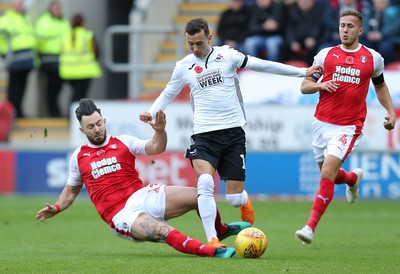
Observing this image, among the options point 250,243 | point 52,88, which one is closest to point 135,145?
point 250,243

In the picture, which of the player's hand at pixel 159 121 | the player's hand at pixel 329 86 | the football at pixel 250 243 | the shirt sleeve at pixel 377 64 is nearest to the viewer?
the football at pixel 250 243

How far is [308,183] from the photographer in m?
18.6

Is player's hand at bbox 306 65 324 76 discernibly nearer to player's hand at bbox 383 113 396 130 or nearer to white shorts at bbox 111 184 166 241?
player's hand at bbox 383 113 396 130

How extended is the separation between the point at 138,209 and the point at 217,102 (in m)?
1.35

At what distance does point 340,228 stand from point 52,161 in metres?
7.26

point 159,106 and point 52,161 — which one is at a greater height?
point 159,106

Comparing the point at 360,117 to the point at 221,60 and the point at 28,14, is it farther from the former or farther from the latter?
the point at 28,14

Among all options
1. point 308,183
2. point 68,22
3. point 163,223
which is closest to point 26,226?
point 163,223

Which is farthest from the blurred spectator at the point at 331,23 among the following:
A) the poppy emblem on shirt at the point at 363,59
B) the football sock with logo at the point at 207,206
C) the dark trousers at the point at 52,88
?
the football sock with logo at the point at 207,206

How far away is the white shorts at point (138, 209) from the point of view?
10547 millimetres

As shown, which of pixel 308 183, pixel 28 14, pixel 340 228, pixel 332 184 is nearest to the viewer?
pixel 332 184

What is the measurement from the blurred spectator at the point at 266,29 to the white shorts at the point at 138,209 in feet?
34.3

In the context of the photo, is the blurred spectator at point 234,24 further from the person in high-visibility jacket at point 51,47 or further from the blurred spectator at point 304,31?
the person in high-visibility jacket at point 51,47

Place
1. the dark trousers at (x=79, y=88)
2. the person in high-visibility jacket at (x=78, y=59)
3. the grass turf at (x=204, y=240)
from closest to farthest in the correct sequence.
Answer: the grass turf at (x=204, y=240), the person in high-visibility jacket at (x=78, y=59), the dark trousers at (x=79, y=88)
